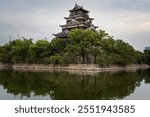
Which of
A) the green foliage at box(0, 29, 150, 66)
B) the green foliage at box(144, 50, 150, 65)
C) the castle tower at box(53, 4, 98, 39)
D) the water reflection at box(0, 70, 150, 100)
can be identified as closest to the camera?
the water reflection at box(0, 70, 150, 100)

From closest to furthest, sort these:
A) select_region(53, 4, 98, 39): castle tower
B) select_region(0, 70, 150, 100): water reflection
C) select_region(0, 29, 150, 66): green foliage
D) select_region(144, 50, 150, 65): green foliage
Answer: select_region(0, 70, 150, 100): water reflection < select_region(0, 29, 150, 66): green foliage < select_region(53, 4, 98, 39): castle tower < select_region(144, 50, 150, 65): green foliage

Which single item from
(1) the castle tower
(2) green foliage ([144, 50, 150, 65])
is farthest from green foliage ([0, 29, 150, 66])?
(2) green foliage ([144, 50, 150, 65])

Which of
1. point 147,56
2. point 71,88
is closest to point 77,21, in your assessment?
point 147,56

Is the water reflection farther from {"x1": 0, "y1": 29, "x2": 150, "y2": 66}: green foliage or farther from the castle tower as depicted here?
the castle tower

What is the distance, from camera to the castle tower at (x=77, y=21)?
49250 mm

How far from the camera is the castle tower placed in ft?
162

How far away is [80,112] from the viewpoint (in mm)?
7730

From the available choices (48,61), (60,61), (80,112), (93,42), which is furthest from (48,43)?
(80,112)

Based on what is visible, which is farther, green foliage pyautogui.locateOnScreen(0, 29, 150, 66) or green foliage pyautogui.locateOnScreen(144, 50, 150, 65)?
green foliage pyautogui.locateOnScreen(144, 50, 150, 65)

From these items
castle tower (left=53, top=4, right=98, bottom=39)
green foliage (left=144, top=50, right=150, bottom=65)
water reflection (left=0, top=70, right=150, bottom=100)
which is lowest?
water reflection (left=0, top=70, right=150, bottom=100)

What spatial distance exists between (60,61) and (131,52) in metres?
16.8

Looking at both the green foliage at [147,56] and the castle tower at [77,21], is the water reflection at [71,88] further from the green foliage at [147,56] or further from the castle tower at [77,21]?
the green foliage at [147,56]

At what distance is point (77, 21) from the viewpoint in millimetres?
50312

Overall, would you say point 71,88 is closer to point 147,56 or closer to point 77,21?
point 77,21
